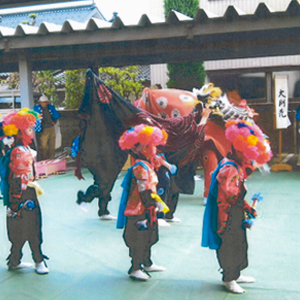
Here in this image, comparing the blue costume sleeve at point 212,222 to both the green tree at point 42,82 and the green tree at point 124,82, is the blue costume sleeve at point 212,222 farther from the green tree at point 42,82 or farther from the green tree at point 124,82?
the green tree at point 42,82

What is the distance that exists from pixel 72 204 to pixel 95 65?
397 centimetres

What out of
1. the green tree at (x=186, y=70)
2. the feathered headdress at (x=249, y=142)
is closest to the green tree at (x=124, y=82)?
the green tree at (x=186, y=70)

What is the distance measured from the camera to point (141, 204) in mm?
3873

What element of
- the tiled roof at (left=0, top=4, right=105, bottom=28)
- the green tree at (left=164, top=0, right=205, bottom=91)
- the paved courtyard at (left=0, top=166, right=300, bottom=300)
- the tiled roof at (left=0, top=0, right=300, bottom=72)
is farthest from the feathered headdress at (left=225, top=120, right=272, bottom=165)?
the tiled roof at (left=0, top=4, right=105, bottom=28)

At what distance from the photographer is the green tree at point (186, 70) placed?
1266 cm

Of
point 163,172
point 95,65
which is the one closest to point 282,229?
point 163,172

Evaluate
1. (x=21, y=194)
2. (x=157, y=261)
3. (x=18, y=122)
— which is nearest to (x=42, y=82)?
(x=18, y=122)

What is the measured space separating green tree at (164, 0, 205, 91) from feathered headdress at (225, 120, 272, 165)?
9.21 metres

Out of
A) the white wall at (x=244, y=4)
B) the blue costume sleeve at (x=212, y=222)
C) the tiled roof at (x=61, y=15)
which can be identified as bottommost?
the blue costume sleeve at (x=212, y=222)

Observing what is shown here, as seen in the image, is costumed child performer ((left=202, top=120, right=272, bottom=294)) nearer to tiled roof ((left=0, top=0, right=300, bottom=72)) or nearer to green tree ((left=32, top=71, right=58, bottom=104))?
tiled roof ((left=0, top=0, right=300, bottom=72))

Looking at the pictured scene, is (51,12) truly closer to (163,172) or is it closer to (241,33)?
(241,33)

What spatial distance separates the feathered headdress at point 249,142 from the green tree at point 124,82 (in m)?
9.68

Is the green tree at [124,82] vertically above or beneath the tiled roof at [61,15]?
beneath

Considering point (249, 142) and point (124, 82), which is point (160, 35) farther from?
point (124, 82)
